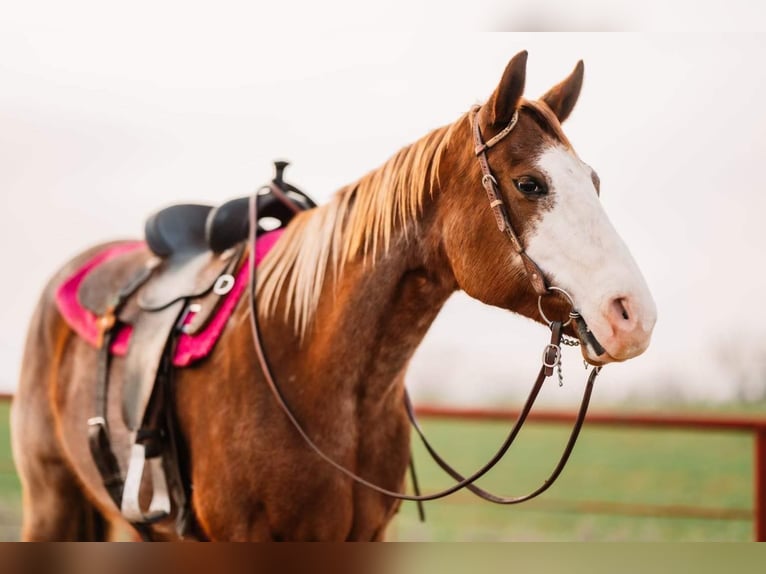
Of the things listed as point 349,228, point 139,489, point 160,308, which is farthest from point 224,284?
point 139,489

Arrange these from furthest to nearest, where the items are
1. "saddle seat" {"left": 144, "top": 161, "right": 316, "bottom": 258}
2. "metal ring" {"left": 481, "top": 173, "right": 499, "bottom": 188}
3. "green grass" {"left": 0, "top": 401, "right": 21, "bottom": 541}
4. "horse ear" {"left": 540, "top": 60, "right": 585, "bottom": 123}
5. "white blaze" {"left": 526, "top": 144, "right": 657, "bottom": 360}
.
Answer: "green grass" {"left": 0, "top": 401, "right": 21, "bottom": 541} → "saddle seat" {"left": 144, "top": 161, "right": 316, "bottom": 258} → "horse ear" {"left": 540, "top": 60, "right": 585, "bottom": 123} → "metal ring" {"left": 481, "top": 173, "right": 499, "bottom": 188} → "white blaze" {"left": 526, "top": 144, "right": 657, "bottom": 360}

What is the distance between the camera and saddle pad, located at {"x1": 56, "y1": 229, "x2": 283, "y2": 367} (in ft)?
4.23

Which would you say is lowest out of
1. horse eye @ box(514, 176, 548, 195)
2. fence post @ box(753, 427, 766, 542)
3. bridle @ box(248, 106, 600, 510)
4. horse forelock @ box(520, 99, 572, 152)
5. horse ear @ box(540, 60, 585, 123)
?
fence post @ box(753, 427, 766, 542)

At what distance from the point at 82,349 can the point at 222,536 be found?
63 cm

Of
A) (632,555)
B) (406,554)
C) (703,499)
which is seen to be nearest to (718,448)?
(703,499)

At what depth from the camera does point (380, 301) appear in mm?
1146

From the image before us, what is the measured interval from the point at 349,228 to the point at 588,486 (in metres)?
5.42

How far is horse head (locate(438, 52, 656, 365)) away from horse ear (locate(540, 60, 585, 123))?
0.09ft

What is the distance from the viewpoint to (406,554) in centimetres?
154

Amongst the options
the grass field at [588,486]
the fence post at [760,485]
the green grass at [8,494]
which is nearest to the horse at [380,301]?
the fence post at [760,485]

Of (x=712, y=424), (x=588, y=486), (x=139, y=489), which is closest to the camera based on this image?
(x=139, y=489)

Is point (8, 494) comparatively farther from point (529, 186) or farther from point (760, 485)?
point (529, 186)

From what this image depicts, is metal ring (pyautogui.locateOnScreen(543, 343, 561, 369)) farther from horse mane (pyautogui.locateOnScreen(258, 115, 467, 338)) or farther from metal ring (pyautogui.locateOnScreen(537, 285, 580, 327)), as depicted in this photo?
horse mane (pyautogui.locateOnScreen(258, 115, 467, 338))

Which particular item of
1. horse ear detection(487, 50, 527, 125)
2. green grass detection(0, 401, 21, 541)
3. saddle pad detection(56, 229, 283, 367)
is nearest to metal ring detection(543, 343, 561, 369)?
horse ear detection(487, 50, 527, 125)
